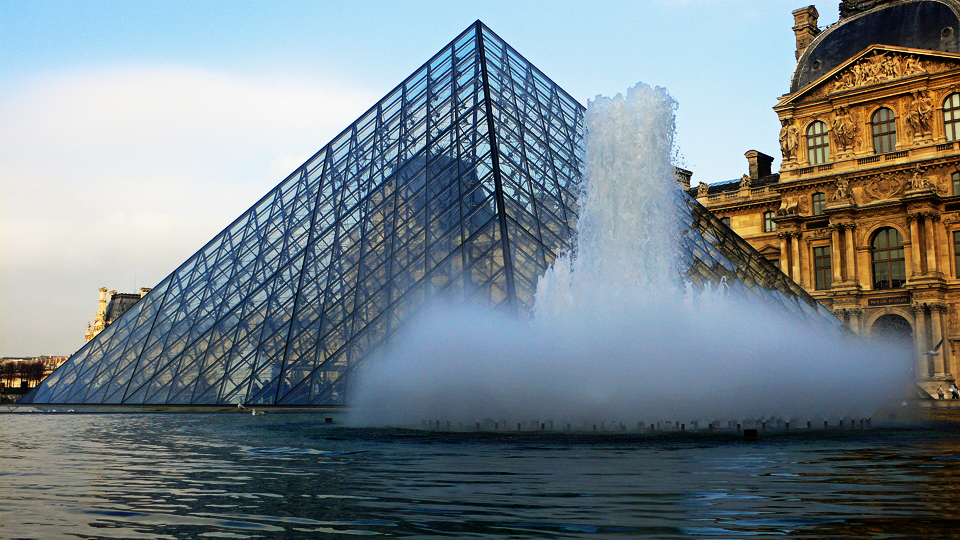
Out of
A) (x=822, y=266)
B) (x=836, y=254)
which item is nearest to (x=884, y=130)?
(x=836, y=254)

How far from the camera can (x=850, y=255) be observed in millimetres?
48312

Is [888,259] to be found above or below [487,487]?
above

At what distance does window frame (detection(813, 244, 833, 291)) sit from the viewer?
50.0m

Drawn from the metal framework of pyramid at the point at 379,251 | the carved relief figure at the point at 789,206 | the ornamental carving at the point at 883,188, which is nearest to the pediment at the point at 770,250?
the carved relief figure at the point at 789,206

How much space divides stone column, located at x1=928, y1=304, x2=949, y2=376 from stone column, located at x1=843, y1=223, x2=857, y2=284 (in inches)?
173

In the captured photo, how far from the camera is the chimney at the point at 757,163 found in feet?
194

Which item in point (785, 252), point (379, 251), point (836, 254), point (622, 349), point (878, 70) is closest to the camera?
point (622, 349)

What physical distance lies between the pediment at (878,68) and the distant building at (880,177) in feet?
0.18

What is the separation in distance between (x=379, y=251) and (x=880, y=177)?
33641mm

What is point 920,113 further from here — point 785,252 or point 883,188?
point 785,252

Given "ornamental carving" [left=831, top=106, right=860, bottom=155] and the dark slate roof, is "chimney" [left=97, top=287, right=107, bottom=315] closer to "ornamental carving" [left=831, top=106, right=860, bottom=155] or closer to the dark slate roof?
the dark slate roof

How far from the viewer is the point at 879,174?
47.7m

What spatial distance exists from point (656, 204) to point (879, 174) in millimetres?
Answer: 33251

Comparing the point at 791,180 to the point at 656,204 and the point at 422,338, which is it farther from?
the point at 422,338
